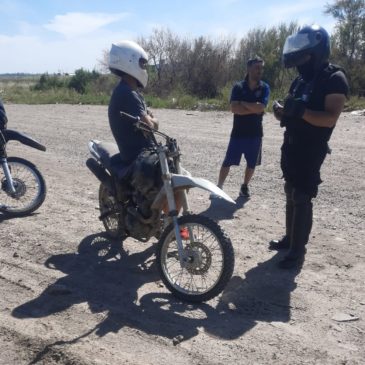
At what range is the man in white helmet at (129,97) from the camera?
15.1 ft

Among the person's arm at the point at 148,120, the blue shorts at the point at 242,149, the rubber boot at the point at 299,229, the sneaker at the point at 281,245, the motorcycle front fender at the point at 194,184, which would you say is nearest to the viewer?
the motorcycle front fender at the point at 194,184

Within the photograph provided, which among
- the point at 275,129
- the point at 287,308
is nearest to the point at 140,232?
the point at 287,308

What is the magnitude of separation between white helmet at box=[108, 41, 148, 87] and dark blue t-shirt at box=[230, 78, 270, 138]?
2.49 m

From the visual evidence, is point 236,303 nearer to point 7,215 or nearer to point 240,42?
point 7,215

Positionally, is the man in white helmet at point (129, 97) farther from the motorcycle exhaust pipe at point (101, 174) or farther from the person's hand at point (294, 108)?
the person's hand at point (294, 108)

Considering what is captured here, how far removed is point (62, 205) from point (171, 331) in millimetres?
3405

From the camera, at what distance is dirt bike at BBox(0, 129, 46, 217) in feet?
20.5

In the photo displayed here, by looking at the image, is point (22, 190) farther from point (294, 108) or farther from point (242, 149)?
point (294, 108)

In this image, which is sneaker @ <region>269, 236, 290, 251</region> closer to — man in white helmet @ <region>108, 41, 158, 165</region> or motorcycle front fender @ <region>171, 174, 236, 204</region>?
motorcycle front fender @ <region>171, 174, 236, 204</region>

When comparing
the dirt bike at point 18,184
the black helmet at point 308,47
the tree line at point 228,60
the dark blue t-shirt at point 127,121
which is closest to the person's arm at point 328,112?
the black helmet at point 308,47

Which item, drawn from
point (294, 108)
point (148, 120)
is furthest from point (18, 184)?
point (294, 108)

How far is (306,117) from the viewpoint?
446 centimetres

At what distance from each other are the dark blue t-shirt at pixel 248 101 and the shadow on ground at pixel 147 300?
94.2 inches

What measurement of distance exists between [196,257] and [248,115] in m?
3.25
